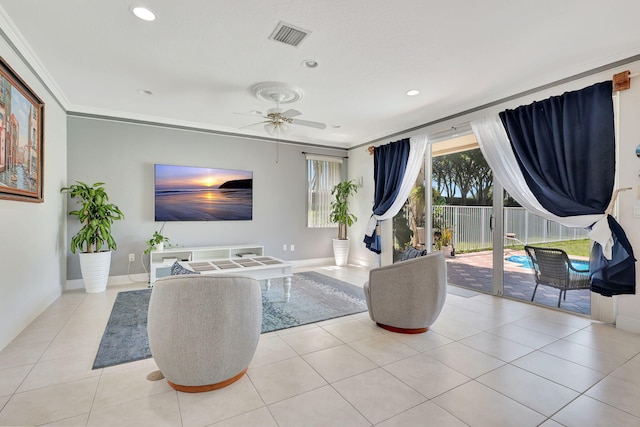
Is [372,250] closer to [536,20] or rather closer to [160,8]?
[536,20]

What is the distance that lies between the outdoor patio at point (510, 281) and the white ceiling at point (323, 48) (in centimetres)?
225

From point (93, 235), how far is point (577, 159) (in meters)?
6.03

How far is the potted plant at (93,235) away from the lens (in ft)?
13.5

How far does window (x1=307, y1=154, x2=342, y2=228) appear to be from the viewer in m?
6.45

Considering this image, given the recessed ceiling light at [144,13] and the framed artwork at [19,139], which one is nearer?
the recessed ceiling light at [144,13]

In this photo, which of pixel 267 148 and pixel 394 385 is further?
pixel 267 148

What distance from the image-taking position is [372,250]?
594 cm

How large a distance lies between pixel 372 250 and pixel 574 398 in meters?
4.11

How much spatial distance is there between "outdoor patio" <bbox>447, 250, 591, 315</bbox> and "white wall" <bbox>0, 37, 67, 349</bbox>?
533cm

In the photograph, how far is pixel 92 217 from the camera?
4180 mm

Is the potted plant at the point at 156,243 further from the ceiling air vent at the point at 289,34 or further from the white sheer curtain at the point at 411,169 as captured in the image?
the white sheer curtain at the point at 411,169

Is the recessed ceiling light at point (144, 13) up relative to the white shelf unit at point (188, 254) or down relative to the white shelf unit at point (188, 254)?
up

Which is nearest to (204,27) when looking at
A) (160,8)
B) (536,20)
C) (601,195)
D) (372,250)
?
(160,8)

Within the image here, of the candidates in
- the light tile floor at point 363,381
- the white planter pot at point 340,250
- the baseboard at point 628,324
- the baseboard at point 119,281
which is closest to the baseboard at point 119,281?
the baseboard at point 119,281
